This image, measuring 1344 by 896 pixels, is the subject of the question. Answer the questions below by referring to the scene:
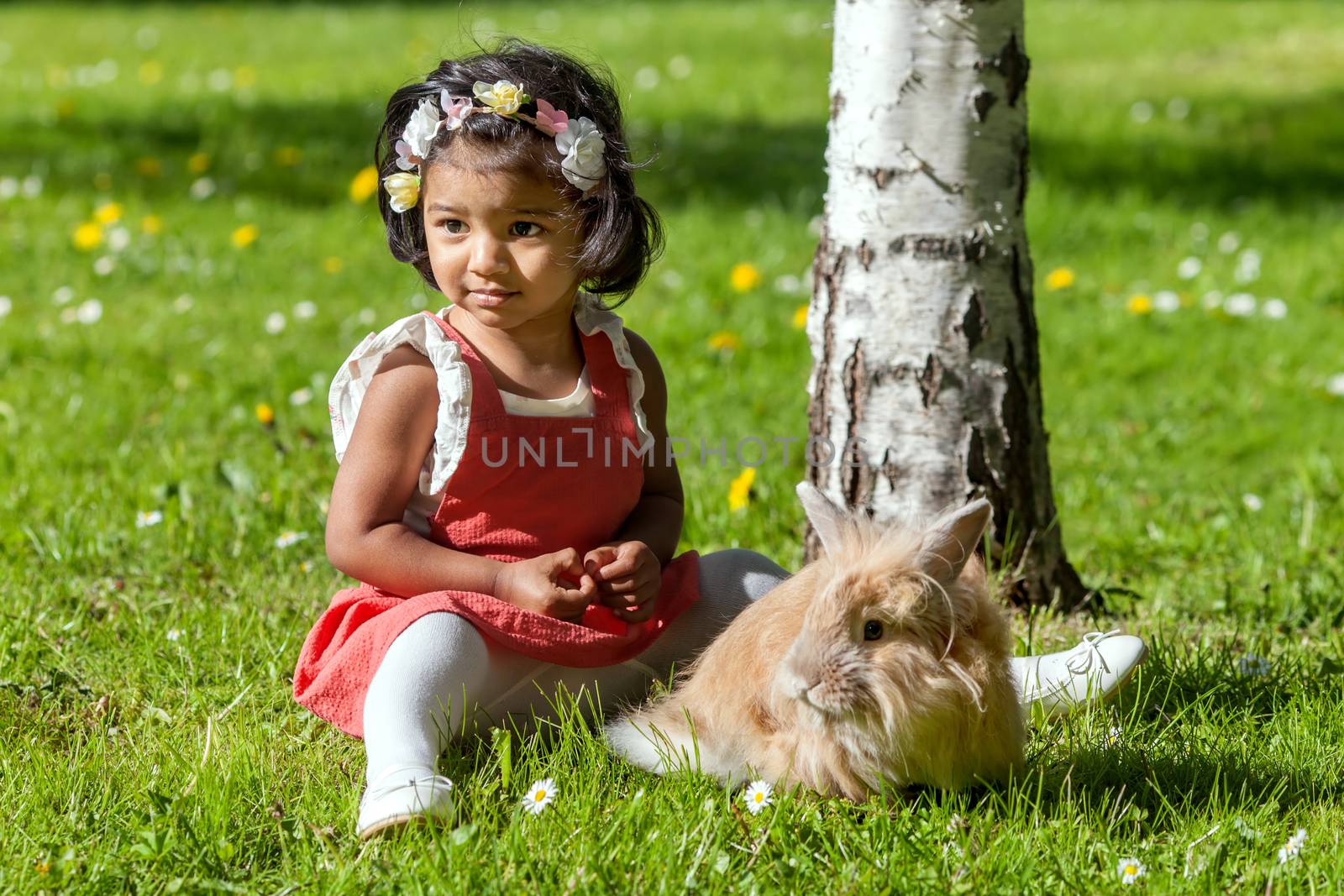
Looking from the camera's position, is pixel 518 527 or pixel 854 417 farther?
pixel 854 417

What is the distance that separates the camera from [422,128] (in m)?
2.55

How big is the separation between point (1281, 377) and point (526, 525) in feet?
12.0

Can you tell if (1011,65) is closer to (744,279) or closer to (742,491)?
(742,491)

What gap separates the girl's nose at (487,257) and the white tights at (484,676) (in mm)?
630

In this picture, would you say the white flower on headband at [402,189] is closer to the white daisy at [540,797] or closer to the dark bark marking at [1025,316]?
the white daisy at [540,797]

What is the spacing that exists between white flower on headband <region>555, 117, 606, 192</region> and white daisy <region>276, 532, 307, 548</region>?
4.72 ft

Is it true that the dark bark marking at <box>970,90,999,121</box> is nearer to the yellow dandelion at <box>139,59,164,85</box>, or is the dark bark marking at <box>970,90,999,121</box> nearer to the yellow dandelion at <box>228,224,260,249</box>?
the yellow dandelion at <box>228,224,260,249</box>

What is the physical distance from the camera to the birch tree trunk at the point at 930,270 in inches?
120

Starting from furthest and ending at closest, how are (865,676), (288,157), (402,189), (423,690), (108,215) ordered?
(288,157), (108,215), (402,189), (423,690), (865,676)

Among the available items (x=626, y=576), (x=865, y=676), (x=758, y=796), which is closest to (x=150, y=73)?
(x=626, y=576)

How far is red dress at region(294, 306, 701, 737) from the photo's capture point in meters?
2.51

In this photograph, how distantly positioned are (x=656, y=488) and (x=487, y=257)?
2.14 feet

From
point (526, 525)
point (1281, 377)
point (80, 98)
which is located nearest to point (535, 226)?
point (526, 525)

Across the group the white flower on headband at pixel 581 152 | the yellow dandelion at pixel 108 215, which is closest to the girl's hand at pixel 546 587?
the white flower on headband at pixel 581 152
